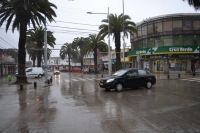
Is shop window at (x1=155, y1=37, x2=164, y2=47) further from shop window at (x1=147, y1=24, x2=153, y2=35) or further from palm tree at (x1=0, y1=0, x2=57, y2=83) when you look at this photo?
palm tree at (x1=0, y1=0, x2=57, y2=83)

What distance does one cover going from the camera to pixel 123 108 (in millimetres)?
9203

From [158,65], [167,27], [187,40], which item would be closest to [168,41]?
[167,27]

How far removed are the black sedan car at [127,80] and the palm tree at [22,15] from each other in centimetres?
1258

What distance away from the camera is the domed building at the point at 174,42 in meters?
40.1

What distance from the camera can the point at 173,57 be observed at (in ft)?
134

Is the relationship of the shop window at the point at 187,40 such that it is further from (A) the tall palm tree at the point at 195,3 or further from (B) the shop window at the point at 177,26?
(A) the tall palm tree at the point at 195,3

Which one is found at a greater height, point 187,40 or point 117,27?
point 117,27

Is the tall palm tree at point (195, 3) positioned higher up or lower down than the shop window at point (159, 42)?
lower down

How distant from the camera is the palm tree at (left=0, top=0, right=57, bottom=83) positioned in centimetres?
2286

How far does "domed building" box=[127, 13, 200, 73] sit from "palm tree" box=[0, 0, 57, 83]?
2234cm

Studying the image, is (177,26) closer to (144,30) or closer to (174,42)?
(174,42)

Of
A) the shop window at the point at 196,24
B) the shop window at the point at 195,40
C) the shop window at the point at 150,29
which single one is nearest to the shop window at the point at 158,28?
the shop window at the point at 150,29

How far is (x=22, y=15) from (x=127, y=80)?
1493cm

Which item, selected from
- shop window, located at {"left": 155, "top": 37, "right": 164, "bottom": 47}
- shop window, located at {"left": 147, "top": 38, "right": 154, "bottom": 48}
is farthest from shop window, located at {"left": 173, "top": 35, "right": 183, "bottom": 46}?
shop window, located at {"left": 147, "top": 38, "right": 154, "bottom": 48}
